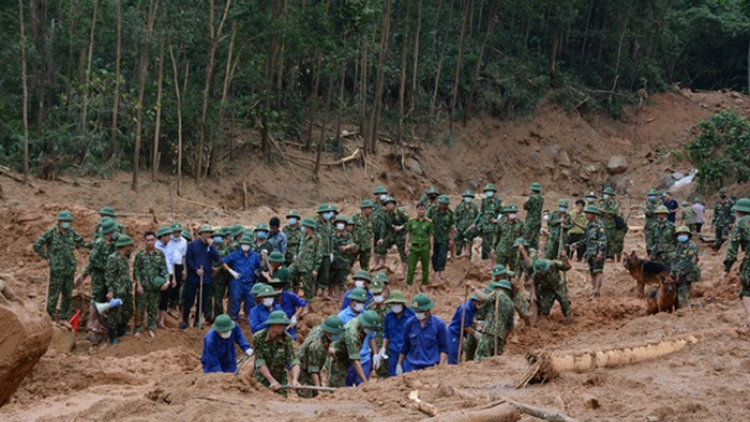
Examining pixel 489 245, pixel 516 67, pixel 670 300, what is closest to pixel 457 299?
pixel 489 245

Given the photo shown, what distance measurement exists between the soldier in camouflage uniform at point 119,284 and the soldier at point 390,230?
5466mm

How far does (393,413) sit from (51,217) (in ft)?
41.5

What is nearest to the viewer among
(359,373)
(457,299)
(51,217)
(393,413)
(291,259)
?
(393,413)

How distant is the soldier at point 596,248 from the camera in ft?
52.1

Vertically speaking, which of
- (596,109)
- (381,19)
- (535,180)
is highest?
(381,19)

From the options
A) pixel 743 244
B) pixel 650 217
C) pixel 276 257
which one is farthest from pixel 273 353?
pixel 650 217

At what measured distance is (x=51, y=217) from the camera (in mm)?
18281

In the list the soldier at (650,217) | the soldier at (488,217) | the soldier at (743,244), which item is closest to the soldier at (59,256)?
the soldier at (488,217)

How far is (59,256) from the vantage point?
13859 millimetres

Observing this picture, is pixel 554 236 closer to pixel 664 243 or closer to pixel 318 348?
pixel 664 243

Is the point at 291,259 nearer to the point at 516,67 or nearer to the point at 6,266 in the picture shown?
the point at 6,266

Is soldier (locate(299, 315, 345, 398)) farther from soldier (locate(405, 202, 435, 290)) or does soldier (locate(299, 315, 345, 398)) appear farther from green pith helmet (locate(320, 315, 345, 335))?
soldier (locate(405, 202, 435, 290))

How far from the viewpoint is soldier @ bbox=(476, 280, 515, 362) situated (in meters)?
11.1

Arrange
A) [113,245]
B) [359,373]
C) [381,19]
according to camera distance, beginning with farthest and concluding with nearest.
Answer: [381,19] < [113,245] < [359,373]
